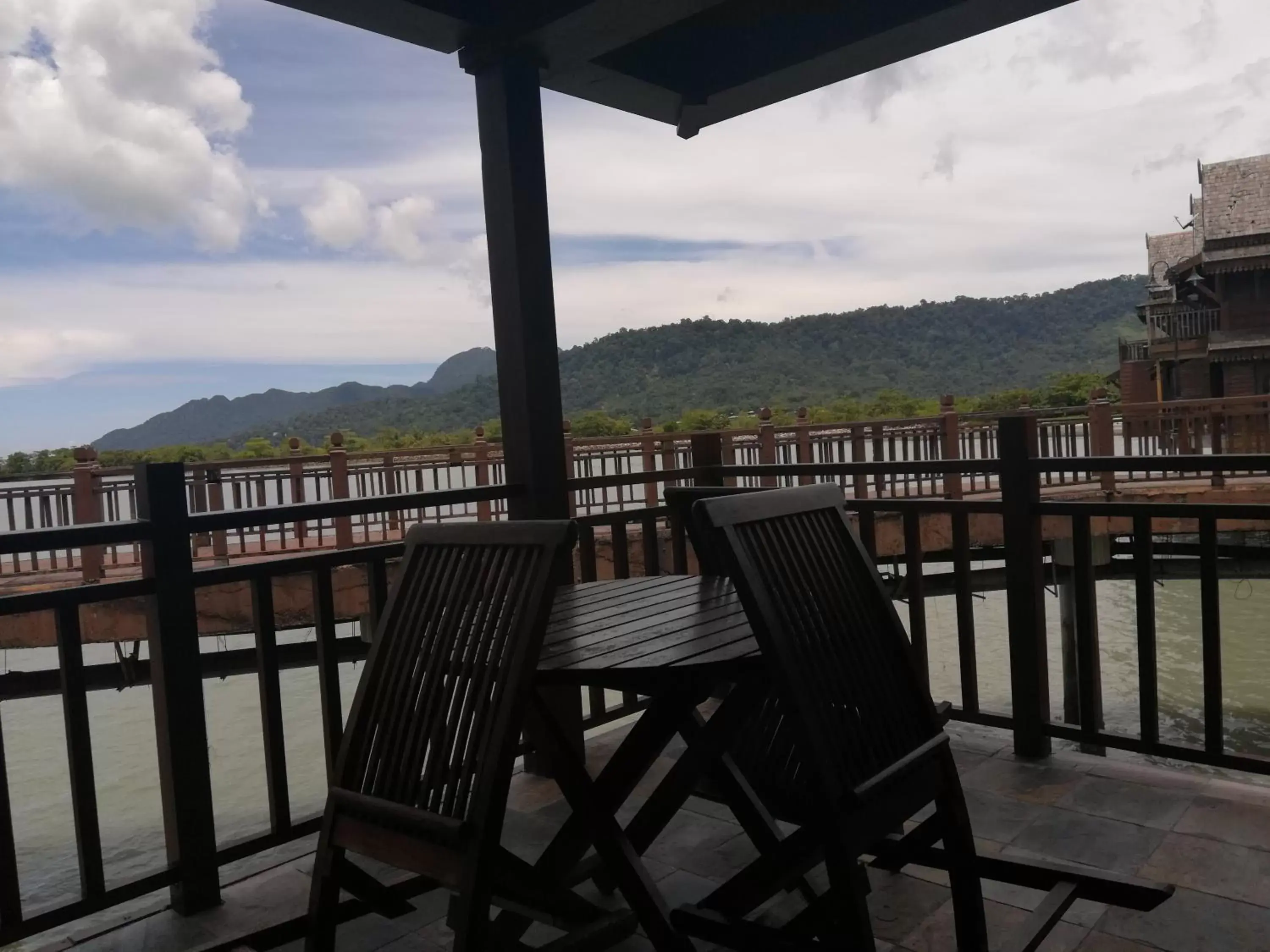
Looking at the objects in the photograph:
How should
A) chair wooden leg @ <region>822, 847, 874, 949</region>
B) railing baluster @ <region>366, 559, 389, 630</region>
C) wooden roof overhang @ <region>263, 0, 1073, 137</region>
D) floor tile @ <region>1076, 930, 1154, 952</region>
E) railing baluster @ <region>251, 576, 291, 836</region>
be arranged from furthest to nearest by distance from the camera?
1. wooden roof overhang @ <region>263, 0, 1073, 137</region>
2. railing baluster @ <region>366, 559, 389, 630</region>
3. railing baluster @ <region>251, 576, 291, 836</region>
4. floor tile @ <region>1076, 930, 1154, 952</region>
5. chair wooden leg @ <region>822, 847, 874, 949</region>

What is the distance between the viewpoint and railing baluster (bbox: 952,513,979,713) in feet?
9.93

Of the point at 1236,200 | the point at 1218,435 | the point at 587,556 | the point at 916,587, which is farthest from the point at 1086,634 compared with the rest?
the point at 1236,200

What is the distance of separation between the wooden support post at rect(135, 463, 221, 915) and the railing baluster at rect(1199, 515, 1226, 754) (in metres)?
2.68

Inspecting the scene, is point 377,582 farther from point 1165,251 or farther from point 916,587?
point 1165,251

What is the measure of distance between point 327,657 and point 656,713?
115 centimetres

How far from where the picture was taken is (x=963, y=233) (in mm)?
45844

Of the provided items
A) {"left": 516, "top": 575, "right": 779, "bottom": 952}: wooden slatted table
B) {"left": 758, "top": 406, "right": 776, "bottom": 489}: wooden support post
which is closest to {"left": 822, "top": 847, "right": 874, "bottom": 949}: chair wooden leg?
{"left": 516, "top": 575, "right": 779, "bottom": 952}: wooden slatted table

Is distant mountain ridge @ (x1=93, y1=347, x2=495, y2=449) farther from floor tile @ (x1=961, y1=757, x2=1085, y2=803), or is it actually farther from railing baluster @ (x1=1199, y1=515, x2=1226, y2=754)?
railing baluster @ (x1=1199, y1=515, x2=1226, y2=754)

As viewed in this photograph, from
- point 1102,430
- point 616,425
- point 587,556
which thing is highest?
point 616,425

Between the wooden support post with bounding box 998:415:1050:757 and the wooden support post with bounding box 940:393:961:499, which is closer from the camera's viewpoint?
the wooden support post with bounding box 998:415:1050:757

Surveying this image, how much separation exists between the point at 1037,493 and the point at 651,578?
1377 mm

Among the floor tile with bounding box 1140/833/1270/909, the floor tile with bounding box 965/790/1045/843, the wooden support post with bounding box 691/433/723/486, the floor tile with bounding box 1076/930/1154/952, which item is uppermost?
the wooden support post with bounding box 691/433/723/486

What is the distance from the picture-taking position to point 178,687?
2090mm

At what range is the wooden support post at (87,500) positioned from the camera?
9398mm
